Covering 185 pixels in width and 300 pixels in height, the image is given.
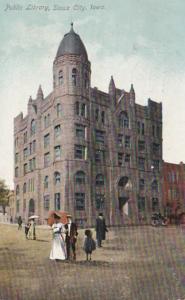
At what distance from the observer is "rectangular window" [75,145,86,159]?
57.2 ft

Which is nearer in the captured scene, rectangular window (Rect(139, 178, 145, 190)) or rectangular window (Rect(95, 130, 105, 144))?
rectangular window (Rect(95, 130, 105, 144))

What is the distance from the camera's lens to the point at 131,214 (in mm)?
19344

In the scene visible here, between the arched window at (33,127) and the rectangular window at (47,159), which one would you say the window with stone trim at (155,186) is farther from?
the arched window at (33,127)

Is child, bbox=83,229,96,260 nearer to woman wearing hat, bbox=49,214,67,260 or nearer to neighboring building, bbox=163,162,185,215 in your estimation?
woman wearing hat, bbox=49,214,67,260

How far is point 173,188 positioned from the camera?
21.8 metres

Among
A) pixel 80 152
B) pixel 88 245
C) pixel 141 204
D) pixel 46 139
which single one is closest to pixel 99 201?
pixel 141 204

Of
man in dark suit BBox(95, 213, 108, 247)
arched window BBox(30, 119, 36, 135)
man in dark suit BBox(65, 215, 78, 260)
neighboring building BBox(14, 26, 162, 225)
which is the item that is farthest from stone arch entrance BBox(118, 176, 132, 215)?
arched window BBox(30, 119, 36, 135)

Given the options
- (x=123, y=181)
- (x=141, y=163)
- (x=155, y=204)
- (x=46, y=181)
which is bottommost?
(x=155, y=204)

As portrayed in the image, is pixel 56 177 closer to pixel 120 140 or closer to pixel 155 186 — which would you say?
pixel 120 140

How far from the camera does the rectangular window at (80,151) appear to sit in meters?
17.4

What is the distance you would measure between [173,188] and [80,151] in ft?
21.7

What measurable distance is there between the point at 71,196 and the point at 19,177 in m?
6.34

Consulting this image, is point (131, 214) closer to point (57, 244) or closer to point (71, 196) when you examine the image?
point (71, 196)

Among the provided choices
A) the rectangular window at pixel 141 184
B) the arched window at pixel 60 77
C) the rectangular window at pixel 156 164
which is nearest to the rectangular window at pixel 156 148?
the rectangular window at pixel 156 164
